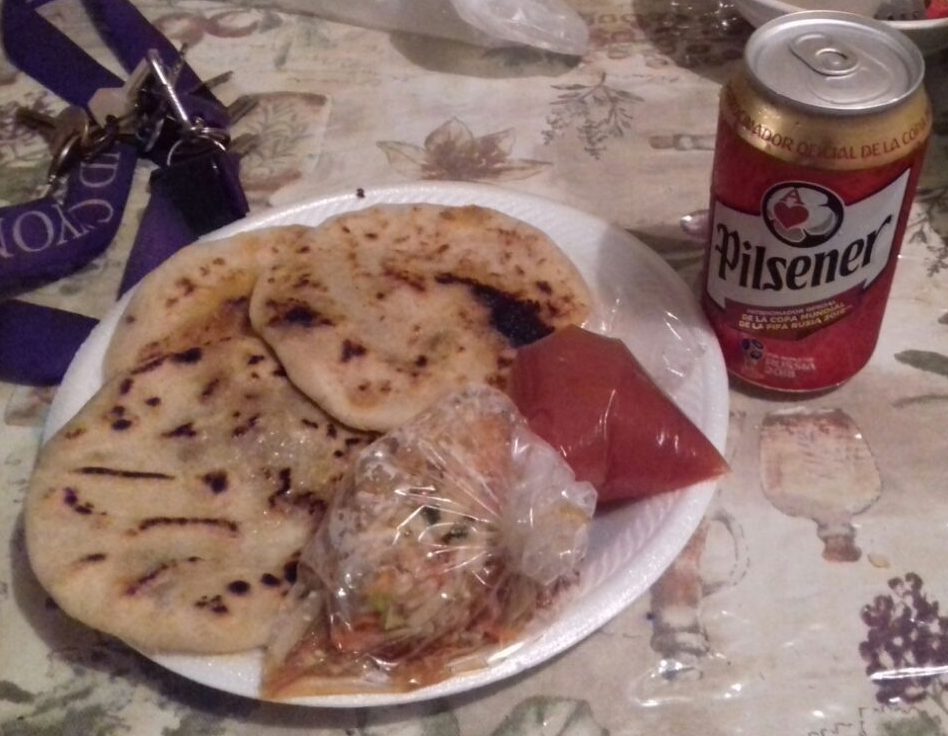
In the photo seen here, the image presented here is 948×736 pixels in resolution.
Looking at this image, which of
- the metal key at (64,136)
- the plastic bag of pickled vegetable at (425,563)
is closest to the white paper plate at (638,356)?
the plastic bag of pickled vegetable at (425,563)

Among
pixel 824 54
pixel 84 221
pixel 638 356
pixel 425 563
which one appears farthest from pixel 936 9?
pixel 84 221

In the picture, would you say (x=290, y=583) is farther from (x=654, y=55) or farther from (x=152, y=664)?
(x=654, y=55)

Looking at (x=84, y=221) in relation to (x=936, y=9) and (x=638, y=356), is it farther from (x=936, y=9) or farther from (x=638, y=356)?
(x=936, y=9)

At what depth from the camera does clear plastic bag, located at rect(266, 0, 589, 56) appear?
1.34 meters

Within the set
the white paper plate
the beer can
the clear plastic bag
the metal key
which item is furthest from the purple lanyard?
the beer can

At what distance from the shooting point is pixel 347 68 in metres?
1.39

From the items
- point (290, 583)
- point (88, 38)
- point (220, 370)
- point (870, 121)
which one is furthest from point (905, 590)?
point (88, 38)

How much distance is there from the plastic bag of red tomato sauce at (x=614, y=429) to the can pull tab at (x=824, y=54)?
290 mm

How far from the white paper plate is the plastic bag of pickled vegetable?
0.02 metres

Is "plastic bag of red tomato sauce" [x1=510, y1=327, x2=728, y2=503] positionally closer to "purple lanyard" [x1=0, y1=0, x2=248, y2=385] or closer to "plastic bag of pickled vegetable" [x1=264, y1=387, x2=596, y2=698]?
"plastic bag of pickled vegetable" [x1=264, y1=387, x2=596, y2=698]

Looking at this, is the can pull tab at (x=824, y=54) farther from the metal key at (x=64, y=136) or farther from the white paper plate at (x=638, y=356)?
the metal key at (x=64, y=136)

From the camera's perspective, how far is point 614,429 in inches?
30.4

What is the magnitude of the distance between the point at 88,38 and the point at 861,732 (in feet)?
4.71

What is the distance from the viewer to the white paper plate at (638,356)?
0.68m
